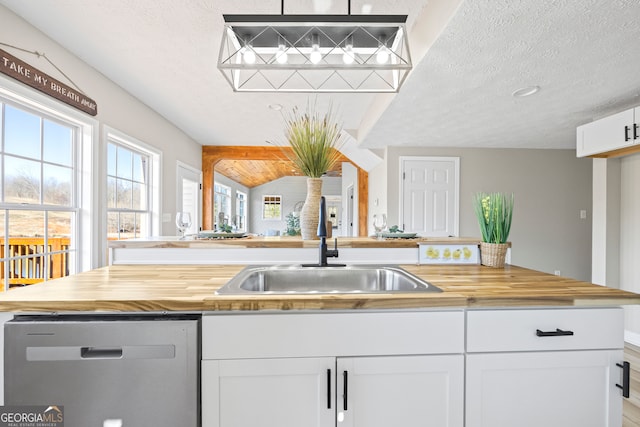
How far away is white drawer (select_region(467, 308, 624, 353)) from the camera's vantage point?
3.29 feet

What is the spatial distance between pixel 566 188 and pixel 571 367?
4.48 m

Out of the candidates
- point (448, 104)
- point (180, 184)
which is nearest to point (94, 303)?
point (448, 104)

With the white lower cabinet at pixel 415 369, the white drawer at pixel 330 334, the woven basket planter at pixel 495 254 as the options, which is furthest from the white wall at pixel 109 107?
the woven basket planter at pixel 495 254

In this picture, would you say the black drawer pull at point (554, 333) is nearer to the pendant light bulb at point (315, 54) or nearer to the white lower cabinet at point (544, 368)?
the white lower cabinet at point (544, 368)

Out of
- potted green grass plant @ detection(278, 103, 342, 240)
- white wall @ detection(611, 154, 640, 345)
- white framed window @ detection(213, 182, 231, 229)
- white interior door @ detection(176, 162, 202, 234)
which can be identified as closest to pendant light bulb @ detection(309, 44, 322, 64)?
potted green grass plant @ detection(278, 103, 342, 240)

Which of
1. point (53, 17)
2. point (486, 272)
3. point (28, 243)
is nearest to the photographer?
point (486, 272)

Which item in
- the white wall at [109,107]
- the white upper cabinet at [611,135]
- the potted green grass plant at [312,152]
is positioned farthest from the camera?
the white upper cabinet at [611,135]

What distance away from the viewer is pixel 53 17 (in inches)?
79.3

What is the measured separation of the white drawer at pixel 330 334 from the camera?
958mm

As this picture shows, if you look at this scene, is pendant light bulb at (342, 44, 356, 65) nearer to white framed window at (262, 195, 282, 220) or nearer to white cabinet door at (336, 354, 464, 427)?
white cabinet door at (336, 354, 464, 427)

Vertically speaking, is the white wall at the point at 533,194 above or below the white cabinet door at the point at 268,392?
above

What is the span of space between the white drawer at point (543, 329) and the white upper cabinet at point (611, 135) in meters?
2.28

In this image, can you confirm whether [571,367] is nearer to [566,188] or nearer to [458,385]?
[458,385]

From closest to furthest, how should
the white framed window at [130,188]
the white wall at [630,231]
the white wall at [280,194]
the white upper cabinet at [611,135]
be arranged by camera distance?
the white upper cabinet at [611,135]
the white wall at [630,231]
the white framed window at [130,188]
the white wall at [280,194]
